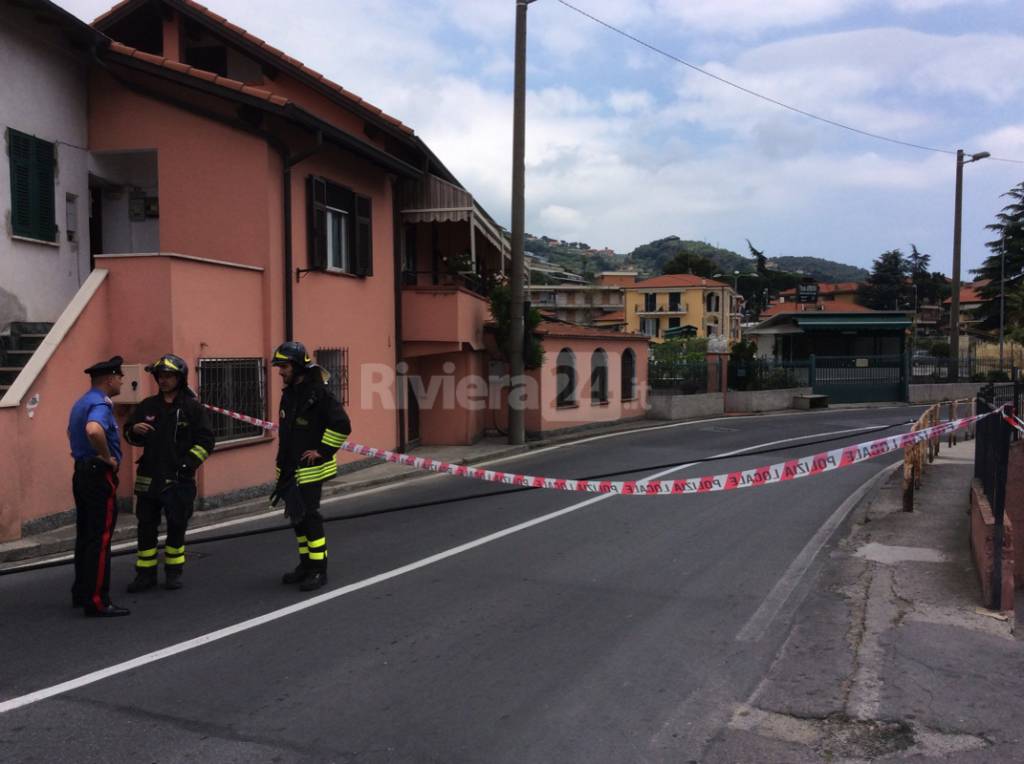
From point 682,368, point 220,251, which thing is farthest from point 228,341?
point 682,368

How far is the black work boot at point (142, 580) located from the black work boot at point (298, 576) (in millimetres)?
1042

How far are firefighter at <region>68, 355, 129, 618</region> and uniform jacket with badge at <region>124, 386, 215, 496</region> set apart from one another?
392mm

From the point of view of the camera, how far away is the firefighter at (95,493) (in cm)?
630

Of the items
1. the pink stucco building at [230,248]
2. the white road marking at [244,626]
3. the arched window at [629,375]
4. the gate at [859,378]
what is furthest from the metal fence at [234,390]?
the gate at [859,378]

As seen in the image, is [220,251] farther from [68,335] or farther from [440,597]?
[440,597]

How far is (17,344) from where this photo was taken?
36.5 feet

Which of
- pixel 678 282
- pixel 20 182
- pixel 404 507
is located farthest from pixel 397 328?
pixel 678 282

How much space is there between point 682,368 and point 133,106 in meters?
20.5

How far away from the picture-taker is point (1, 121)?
11086 millimetres

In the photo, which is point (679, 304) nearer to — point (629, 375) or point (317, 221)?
point (629, 375)

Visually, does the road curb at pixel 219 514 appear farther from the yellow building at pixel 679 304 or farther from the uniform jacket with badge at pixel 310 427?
the yellow building at pixel 679 304

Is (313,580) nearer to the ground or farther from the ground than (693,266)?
nearer to the ground

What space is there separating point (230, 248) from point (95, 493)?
6801 millimetres

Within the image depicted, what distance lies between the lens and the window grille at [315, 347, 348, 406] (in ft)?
47.4
